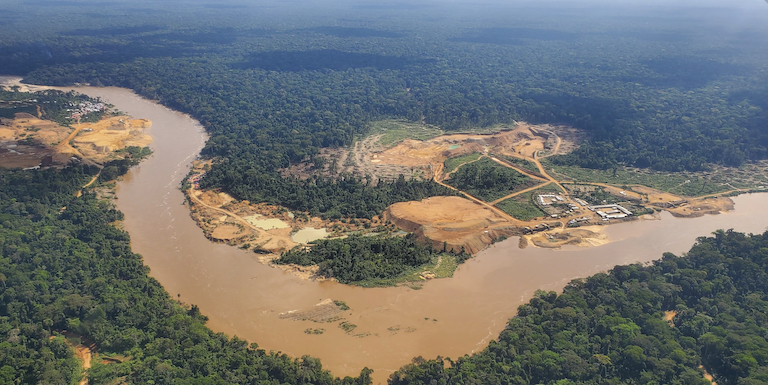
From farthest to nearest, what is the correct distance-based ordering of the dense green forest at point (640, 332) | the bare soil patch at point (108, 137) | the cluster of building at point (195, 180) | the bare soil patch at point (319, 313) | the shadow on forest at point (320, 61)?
1. the shadow on forest at point (320, 61)
2. the bare soil patch at point (108, 137)
3. the cluster of building at point (195, 180)
4. the bare soil patch at point (319, 313)
5. the dense green forest at point (640, 332)

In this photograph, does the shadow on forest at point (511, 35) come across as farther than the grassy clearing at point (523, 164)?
Yes

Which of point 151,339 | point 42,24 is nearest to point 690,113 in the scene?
point 151,339

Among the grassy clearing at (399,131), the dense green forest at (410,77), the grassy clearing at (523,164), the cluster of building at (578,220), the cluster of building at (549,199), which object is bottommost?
the cluster of building at (578,220)

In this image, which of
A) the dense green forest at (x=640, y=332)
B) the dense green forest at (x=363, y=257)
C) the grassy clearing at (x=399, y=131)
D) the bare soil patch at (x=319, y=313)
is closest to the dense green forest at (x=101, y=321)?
the bare soil patch at (x=319, y=313)

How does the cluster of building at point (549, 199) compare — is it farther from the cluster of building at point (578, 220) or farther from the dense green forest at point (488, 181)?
the cluster of building at point (578, 220)

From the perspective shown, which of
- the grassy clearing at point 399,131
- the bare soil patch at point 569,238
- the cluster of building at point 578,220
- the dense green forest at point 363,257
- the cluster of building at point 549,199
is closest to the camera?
the dense green forest at point 363,257

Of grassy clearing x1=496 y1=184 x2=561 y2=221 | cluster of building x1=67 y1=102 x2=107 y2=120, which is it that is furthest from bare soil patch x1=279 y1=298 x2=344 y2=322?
cluster of building x1=67 y1=102 x2=107 y2=120

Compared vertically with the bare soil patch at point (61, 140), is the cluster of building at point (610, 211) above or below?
below
